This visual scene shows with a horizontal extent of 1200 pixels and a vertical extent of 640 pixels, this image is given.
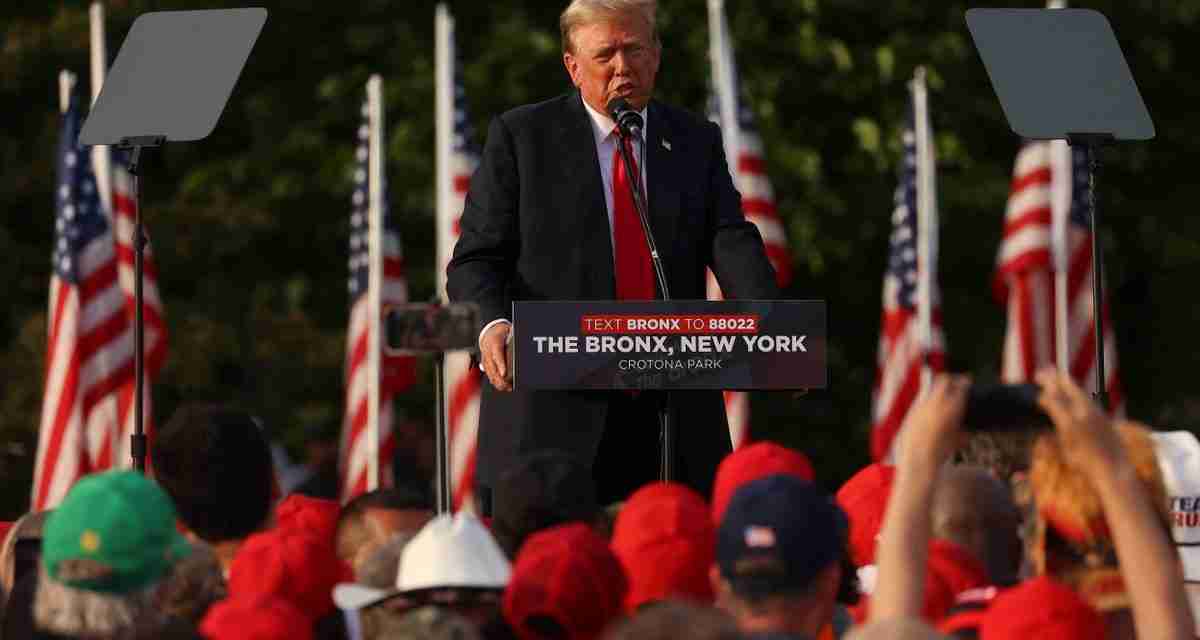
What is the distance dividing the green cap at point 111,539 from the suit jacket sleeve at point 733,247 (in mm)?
2383

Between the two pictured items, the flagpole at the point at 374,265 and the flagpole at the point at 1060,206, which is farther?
the flagpole at the point at 1060,206

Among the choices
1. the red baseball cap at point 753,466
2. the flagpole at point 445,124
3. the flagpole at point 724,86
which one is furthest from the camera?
the flagpole at point 724,86

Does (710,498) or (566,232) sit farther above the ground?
(566,232)

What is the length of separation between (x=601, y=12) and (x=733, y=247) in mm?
707

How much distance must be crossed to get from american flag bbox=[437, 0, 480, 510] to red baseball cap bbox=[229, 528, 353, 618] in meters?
10.3

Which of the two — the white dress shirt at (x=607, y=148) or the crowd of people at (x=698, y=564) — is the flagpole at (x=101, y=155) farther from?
the crowd of people at (x=698, y=564)

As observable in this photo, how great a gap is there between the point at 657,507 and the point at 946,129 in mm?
18520

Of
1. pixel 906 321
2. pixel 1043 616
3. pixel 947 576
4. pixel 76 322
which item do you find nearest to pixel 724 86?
pixel 906 321

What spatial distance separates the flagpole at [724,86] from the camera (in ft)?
57.3

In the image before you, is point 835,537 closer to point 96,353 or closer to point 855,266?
point 96,353

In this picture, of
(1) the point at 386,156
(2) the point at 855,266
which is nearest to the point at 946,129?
(2) the point at 855,266

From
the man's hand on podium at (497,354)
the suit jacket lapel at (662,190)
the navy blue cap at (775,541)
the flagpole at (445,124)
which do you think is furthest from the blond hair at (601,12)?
the flagpole at (445,124)

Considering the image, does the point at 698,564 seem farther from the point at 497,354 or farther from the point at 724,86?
the point at 724,86

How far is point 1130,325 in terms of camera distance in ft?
80.6
